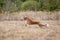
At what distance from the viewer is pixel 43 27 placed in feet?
26.0

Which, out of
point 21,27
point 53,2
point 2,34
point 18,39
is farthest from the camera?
point 53,2

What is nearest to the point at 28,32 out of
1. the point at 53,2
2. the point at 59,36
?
the point at 59,36

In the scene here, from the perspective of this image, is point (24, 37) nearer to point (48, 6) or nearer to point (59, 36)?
point (59, 36)

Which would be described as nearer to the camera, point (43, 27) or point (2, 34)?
point (2, 34)

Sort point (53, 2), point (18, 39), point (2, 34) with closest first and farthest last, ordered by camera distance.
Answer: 1. point (18, 39)
2. point (2, 34)
3. point (53, 2)

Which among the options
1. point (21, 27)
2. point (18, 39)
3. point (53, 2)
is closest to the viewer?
point (18, 39)

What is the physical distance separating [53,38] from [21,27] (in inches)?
65.2

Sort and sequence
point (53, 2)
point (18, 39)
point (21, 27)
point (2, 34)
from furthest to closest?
point (53, 2), point (21, 27), point (2, 34), point (18, 39)

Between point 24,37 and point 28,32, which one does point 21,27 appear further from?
point 24,37

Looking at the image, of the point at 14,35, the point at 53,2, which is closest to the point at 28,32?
the point at 14,35

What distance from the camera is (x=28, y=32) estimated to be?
7051 mm

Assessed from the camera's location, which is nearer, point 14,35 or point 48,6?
point 14,35

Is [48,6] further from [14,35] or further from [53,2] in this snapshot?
[14,35]

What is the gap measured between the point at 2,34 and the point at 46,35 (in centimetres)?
133
